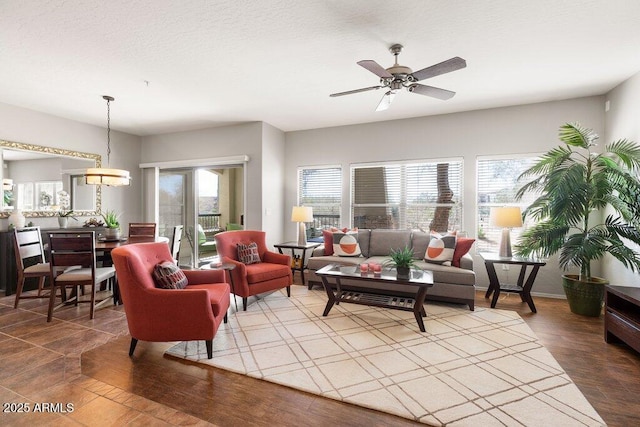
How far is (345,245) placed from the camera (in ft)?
15.8

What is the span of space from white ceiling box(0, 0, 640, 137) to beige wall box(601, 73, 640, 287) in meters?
0.18

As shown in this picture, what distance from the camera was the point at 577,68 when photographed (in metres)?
3.39

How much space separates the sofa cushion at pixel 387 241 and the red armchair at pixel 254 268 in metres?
1.50

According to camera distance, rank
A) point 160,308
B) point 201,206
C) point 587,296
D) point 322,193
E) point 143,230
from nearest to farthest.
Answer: point 160,308, point 587,296, point 143,230, point 322,193, point 201,206

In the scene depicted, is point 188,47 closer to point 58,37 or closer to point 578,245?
point 58,37

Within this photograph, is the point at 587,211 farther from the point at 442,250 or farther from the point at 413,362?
the point at 413,362

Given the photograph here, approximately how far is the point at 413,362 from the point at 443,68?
239 centimetres

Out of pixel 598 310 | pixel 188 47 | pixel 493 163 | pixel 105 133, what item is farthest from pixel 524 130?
pixel 105 133

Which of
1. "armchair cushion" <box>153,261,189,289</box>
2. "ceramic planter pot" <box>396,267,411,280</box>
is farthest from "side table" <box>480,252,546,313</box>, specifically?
"armchair cushion" <box>153,261,189,289</box>

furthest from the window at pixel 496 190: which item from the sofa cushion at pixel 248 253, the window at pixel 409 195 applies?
the sofa cushion at pixel 248 253

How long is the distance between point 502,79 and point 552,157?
118 cm

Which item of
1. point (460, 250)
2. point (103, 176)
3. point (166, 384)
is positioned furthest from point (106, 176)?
point (460, 250)

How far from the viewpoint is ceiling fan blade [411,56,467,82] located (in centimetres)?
240

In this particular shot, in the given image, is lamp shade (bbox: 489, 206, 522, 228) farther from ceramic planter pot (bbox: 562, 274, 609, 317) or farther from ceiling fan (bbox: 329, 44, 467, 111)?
ceiling fan (bbox: 329, 44, 467, 111)
